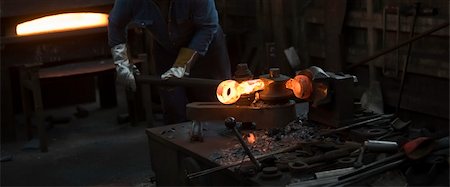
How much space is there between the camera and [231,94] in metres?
2.50

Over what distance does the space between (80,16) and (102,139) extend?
37.4 inches

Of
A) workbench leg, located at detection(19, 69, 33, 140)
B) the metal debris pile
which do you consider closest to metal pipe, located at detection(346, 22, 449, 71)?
the metal debris pile

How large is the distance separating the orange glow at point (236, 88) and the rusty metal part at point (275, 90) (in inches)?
1.1

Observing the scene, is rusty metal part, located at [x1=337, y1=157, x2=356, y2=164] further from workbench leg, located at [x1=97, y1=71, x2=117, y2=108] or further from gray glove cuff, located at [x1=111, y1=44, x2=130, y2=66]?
workbench leg, located at [x1=97, y1=71, x2=117, y2=108]

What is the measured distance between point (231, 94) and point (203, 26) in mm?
800

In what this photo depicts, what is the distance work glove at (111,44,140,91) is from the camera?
3.11 metres

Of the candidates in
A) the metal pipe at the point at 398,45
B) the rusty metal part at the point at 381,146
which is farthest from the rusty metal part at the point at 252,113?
the metal pipe at the point at 398,45

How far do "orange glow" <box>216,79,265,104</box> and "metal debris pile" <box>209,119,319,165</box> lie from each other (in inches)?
6.1

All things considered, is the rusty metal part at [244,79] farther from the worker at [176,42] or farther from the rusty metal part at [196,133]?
the worker at [176,42]

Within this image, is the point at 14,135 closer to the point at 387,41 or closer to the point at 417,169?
the point at 387,41

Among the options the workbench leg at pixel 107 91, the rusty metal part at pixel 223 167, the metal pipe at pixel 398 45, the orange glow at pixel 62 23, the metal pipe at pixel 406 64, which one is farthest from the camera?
the workbench leg at pixel 107 91

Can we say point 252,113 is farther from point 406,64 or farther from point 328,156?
point 406,64

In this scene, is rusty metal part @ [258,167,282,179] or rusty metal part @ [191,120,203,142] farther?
rusty metal part @ [191,120,203,142]

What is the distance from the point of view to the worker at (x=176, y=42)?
3.20 m
